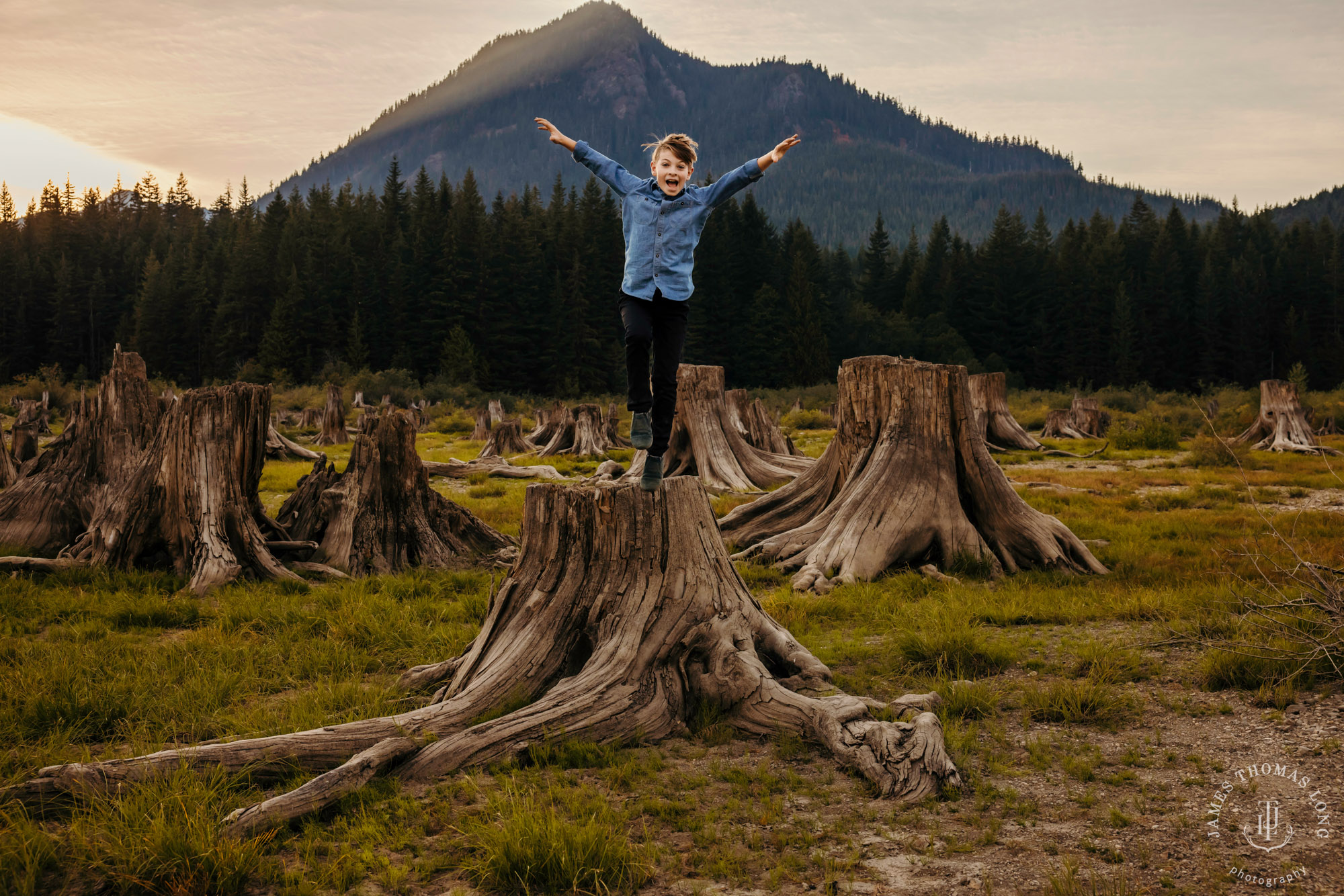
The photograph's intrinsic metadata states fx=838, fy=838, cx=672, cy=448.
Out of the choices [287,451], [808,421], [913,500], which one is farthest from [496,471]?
[808,421]

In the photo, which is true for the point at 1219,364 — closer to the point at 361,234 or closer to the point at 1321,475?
the point at 1321,475

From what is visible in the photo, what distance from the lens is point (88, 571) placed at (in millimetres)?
7555

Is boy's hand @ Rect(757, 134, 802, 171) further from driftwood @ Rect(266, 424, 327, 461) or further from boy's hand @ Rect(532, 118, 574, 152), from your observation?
driftwood @ Rect(266, 424, 327, 461)

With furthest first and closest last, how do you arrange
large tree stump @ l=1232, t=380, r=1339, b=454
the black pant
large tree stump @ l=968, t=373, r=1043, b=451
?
large tree stump @ l=968, t=373, r=1043, b=451
large tree stump @ l=1232, t=380, r=1339, b=454
the black pant

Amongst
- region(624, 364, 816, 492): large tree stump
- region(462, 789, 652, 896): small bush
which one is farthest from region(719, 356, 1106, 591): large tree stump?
region(624, 364, 816, 492): large tree stump

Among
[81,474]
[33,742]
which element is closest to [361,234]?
[81,474]

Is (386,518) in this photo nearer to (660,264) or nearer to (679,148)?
(660,264)

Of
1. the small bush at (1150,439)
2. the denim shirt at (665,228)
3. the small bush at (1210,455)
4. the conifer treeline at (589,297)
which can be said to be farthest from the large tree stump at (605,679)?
the conifer treeline at (589,297)

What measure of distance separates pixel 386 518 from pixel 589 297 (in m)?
52.9

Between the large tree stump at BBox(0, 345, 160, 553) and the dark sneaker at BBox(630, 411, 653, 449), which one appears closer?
the dark sneaker at BBox(630, 411, 653, 449)

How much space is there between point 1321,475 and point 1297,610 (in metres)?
10.8

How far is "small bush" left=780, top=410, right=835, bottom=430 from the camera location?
30.6m

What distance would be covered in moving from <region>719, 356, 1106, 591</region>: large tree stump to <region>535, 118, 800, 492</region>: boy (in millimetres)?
2944

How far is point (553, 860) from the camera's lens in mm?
2936
